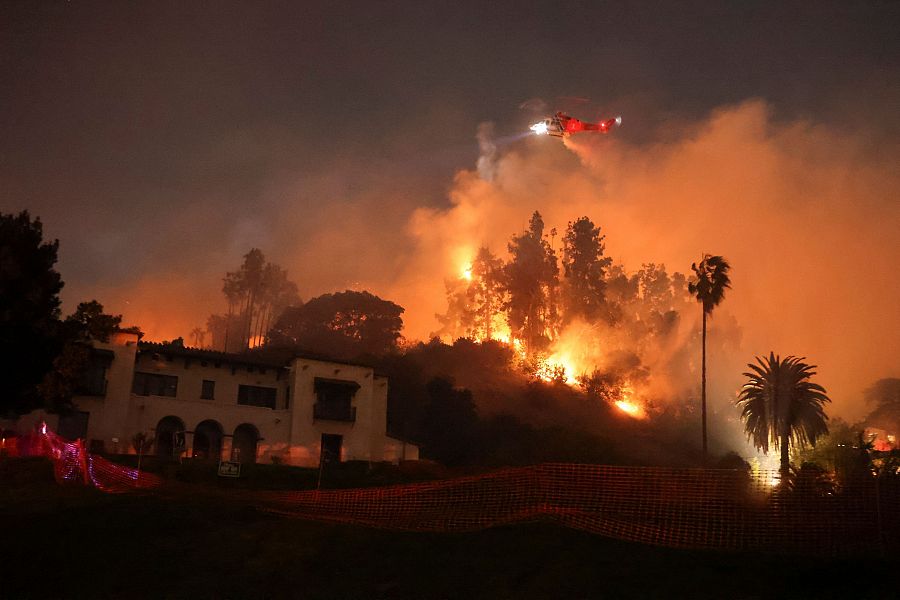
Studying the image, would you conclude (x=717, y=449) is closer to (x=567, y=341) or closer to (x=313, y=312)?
(x=567, y=341)

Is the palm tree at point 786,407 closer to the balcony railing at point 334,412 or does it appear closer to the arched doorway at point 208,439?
the balcony railing at point 334,412

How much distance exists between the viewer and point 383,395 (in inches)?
2095

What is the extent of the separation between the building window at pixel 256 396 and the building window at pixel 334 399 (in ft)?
10.6

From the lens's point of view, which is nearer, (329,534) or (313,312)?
(329,534)

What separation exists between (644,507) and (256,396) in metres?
33.8

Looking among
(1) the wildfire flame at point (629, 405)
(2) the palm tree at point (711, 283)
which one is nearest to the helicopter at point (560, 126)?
(2) the palm tree at point (711, 283)

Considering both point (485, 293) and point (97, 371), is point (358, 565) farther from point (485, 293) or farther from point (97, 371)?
point (485, 293)

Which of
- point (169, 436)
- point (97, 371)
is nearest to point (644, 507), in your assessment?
point (169, 436)

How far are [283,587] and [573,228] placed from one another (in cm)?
9571

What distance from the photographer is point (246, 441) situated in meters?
46.7

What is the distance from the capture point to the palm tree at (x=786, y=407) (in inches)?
2180

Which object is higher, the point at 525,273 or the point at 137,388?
the point at 525,273

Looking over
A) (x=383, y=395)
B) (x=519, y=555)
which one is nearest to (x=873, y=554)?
(x=519, y=555)

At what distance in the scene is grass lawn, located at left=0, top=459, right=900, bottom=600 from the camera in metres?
13.6
